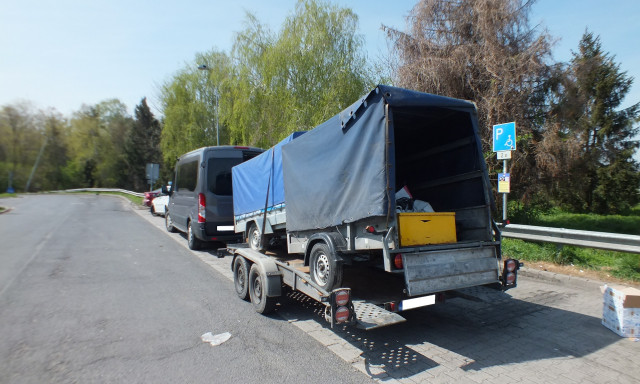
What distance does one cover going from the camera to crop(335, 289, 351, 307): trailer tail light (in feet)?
12.1

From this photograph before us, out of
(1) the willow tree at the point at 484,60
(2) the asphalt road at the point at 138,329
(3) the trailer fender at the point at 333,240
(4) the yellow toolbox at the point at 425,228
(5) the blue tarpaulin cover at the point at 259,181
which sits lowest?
(2) the asphalt road at the point at 138,329

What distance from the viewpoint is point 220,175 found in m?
9.72

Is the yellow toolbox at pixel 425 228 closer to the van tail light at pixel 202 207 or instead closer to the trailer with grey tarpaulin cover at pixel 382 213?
the trailer with grey tarpaulin cover at pixel 382 213

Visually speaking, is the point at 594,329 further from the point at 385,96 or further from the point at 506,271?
the point at 385,96

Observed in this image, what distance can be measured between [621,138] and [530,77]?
17.4 m

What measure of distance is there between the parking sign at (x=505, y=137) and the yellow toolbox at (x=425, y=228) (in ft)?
13.9

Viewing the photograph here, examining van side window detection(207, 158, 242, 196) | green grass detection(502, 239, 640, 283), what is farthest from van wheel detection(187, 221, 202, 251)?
Answer: green grass detection(502, 239, 640, 283)

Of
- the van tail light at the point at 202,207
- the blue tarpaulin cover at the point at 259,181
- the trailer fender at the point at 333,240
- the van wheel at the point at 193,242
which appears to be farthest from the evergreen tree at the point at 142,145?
the trailer fender at the point at 333,240

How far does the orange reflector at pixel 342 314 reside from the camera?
3693mm

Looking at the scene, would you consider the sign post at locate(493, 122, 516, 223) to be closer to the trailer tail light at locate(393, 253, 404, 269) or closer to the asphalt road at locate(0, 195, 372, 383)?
the trailer tail light at locate(393, 253, 404, 269)

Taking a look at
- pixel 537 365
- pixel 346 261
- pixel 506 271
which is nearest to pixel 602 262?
pixel 506 271

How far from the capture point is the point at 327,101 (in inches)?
636

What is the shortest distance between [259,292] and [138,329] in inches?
64.8

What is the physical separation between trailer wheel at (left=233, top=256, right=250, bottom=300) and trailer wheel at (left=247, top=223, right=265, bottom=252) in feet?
2.15
